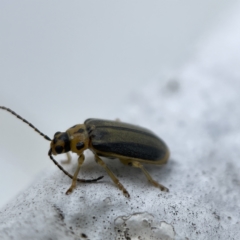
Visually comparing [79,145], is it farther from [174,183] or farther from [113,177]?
[174,183]

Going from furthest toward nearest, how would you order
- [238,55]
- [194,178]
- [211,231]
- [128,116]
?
[238,55]
[128,116]
[194,178]
[211,231]

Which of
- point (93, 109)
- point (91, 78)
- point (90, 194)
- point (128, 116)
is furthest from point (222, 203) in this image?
point (91, 78)

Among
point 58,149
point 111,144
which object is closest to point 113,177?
point 111,144

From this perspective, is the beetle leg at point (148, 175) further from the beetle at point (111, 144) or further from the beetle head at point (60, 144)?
the beetle head at point (60, 144)

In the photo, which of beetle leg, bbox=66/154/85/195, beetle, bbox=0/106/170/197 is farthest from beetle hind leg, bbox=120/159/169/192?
beetle leg, bbox=66/154/85/195

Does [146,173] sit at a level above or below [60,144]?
below

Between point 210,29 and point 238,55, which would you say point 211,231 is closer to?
point 238,55

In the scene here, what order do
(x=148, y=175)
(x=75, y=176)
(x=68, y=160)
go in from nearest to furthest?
(x=75, y=176) → (x=148, y=175) → (x=68, y=160)

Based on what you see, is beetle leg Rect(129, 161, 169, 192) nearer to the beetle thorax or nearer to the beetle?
the beetle
